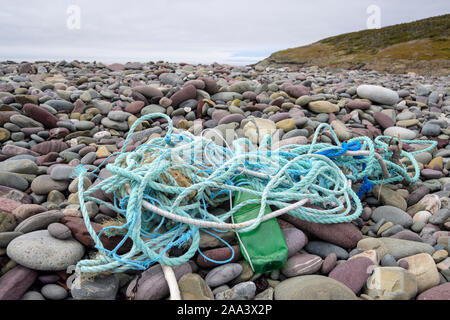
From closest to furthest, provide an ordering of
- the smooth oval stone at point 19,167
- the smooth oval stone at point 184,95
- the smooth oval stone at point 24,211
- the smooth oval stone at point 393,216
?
1. the smooth oval stone at point 24,211
2. the smooth oval stone at point 393,216
3. the smooth oval stone at point 19,167
4. the smooth oval stone at point 184,95

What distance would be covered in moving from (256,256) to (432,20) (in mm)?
40538

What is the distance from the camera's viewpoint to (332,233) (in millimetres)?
2082

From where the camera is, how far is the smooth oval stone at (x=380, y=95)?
4723 millimetres

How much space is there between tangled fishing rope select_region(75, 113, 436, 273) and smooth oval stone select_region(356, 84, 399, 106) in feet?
7.59

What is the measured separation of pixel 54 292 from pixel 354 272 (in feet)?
5.41

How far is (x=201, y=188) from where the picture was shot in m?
2.03

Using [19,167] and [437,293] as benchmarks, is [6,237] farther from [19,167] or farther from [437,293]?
[437,293]

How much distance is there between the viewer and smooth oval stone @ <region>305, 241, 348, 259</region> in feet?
6.47

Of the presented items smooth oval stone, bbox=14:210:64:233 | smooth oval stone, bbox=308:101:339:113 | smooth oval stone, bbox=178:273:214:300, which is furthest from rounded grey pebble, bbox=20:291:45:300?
smooth oval stone, bbox=308:101:339:113

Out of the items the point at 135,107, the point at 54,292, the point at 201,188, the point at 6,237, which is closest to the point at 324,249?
the point at 201,188

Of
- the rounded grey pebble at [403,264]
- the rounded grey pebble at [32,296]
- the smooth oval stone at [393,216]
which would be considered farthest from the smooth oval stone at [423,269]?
the rounded grey pebble at [32,296]

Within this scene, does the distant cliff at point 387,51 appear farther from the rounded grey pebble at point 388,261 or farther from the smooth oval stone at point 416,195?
the rounded grey pebble at point 388,261

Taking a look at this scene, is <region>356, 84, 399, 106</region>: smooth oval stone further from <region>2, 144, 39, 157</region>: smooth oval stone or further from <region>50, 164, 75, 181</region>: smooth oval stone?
<region>2, 144, 39, 157</region>: smooth oval stone

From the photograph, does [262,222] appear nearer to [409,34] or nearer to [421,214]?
[421,214]
